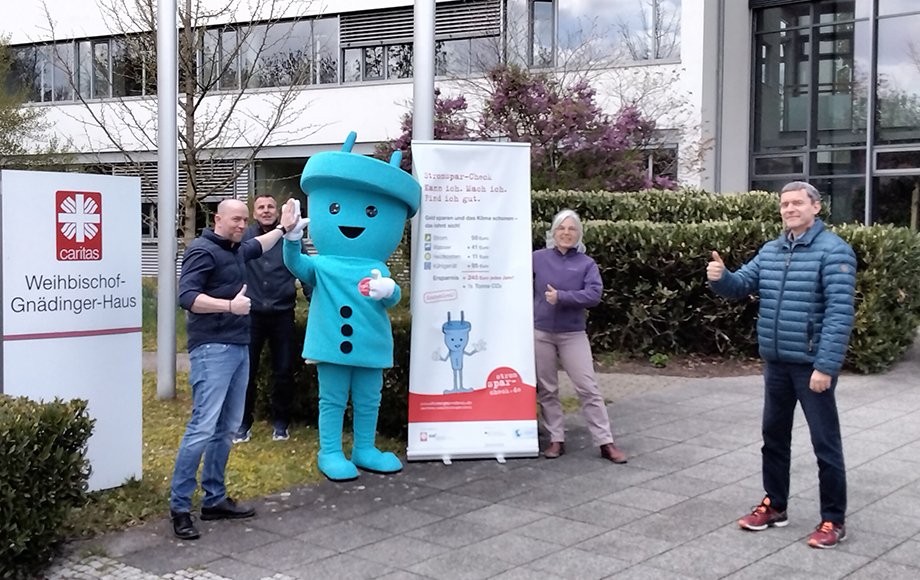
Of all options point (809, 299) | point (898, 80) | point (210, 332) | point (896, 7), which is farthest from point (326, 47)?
Answer: point (809, 299)

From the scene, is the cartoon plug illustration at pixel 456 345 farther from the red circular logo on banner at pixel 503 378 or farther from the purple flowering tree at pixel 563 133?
the purple flowering tree at pixel 563 133

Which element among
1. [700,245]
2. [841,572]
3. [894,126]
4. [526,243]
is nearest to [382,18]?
[894,126]

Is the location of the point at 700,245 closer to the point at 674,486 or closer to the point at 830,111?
the point at 674,486

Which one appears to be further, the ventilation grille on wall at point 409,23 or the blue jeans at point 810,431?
the ventilation grille on wall at point 409,23

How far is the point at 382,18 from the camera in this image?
2211 centimetres

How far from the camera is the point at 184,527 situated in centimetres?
507

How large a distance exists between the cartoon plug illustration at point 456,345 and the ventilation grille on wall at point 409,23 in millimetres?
13586

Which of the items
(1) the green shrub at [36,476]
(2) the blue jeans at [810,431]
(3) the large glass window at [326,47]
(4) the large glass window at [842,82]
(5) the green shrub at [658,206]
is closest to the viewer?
(1) the green shrub at [36,476]

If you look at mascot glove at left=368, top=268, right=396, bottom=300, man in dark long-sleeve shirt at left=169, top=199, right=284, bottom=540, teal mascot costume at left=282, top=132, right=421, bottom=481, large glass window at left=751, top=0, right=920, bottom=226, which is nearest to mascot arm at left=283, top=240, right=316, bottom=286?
teal mascot costume at left=282, top=132, right=421, bottom=481

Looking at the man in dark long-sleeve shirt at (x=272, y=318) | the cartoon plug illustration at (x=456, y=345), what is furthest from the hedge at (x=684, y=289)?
the man in dark long-sleeve shirt at (x=272, y=318)

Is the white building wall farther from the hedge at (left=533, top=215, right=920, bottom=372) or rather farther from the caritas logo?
the caritas logo

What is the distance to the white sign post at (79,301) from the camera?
5.10m

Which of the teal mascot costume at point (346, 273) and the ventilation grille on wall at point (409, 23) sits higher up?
the ventilation grille on wall at point (409, 23)

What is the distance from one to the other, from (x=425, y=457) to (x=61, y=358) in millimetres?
2540
